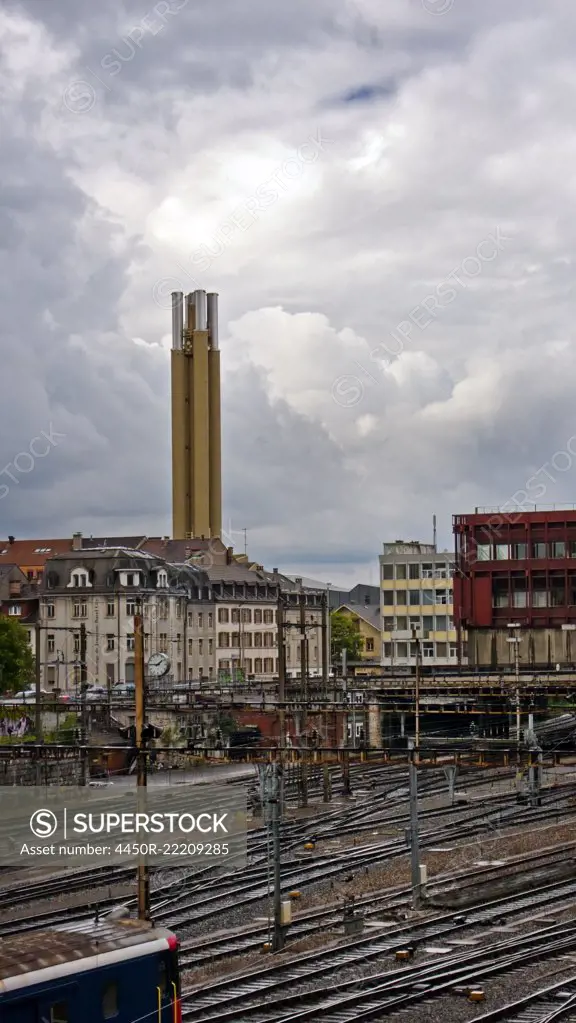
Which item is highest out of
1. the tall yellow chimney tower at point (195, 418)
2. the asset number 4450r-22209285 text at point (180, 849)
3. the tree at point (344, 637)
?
the tall yellow chimney tower at point (195, 418)

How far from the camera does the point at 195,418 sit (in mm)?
148375

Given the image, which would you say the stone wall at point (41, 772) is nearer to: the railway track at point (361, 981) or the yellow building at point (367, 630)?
the railway track at point (361, 981)

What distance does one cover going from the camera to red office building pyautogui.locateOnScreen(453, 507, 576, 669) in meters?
95.4

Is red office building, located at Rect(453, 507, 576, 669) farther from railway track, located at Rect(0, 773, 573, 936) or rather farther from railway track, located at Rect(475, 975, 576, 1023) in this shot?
railway track, located at Rect(475, 975, 576, 1023)

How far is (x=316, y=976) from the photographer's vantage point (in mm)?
25422

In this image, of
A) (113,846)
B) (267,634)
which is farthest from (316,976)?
(267,634)

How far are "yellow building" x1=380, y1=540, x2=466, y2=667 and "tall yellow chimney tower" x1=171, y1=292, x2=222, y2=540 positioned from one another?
34546 mm

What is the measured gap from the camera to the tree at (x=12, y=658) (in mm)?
76750

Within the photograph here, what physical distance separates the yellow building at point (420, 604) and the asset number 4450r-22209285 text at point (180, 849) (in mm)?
70548

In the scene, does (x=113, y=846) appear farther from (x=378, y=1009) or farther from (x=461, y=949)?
(x=378, y=1009)

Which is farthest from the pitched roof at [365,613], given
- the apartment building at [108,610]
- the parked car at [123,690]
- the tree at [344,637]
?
the parked car at [123,690]

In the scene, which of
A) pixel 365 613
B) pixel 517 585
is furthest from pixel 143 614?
pixel 365 613

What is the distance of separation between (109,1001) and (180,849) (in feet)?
86.8

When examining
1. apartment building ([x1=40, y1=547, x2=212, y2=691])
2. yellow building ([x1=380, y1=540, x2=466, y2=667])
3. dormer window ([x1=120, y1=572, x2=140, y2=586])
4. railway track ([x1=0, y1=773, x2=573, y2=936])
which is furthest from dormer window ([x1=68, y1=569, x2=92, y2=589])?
railway track ([x1=0, y1=773, x2=573, y2=936])
